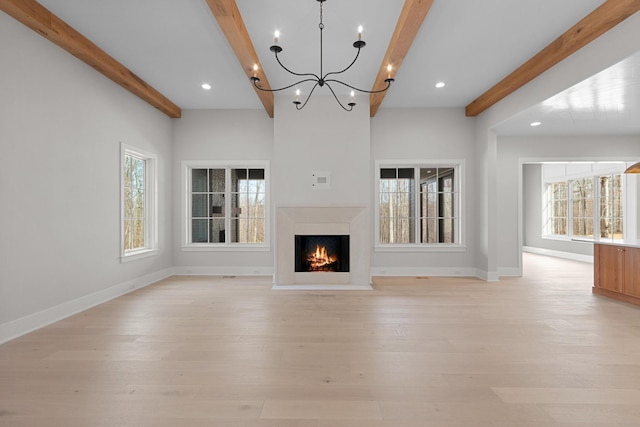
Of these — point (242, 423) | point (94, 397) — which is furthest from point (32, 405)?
point (242, 423)

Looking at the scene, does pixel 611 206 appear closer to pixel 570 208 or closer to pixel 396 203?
pixel 570 208

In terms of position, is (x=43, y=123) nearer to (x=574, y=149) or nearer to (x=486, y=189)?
(x=486, y=189)

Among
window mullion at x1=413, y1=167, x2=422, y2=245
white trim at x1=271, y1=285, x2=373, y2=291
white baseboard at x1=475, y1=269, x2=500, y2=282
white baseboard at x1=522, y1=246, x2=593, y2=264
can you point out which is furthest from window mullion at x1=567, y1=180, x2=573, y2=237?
white trim at x1=271, y1=285, x2=373, y2=291

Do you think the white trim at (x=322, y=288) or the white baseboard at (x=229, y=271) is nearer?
the white trim at (x=322, y=288)

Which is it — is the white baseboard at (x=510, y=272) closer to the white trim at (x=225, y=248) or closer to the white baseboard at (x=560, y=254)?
the white baseboard at (x=560, y=254)

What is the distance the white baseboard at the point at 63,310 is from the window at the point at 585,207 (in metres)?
9.38

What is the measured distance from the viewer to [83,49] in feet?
11.3

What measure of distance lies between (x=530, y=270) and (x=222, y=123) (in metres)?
6.55

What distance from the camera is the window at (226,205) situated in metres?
5.96

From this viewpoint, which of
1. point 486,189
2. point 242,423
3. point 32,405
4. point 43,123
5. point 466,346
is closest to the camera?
point 242,423

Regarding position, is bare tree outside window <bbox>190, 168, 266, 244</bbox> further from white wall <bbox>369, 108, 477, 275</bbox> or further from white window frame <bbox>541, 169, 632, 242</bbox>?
white window frame <bbox>541, 169, 632, 242</bbox>

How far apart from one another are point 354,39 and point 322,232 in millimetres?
2657

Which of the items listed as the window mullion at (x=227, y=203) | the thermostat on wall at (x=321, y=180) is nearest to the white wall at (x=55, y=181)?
the window mullion at (x=227, y=203)

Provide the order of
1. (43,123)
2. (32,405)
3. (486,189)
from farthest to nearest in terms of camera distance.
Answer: (486,189), (43,123), (32,405)
